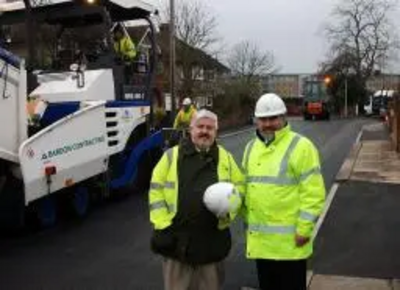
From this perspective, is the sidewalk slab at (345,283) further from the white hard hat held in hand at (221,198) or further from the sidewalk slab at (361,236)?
the white hard hat held in hand at (221,198)

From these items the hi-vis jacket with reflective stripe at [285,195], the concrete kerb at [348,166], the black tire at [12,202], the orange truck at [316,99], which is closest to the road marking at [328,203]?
the concrete kerb at [348,166]

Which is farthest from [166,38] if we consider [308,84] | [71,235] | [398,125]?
[71,235]

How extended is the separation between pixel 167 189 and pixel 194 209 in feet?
0.76

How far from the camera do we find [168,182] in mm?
5332

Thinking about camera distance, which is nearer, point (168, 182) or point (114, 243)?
point (168, 182)

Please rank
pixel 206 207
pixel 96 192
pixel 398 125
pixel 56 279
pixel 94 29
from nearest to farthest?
pixel 206 207
pixel 56 279
pixel 96 192
pixel 94 29
pixel 398 125

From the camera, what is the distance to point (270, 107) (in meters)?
5.42

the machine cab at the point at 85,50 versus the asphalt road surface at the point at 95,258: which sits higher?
the machine cab at the point at 85,50

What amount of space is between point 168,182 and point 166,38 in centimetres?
4245

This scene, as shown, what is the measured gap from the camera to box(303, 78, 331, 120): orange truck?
6072 cm

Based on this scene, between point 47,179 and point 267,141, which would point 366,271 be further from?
point 47,179

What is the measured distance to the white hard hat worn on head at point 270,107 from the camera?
17.7 feet

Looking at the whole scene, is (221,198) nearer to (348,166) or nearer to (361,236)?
(361,236)

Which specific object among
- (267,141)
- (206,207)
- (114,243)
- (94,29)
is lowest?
(114,243)
